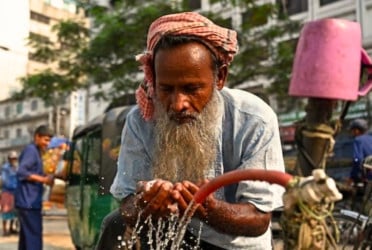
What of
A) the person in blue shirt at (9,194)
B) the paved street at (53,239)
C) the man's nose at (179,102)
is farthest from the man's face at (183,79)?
the person in blue shirt at (9,194)

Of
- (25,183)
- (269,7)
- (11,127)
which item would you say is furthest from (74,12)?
(11,127)

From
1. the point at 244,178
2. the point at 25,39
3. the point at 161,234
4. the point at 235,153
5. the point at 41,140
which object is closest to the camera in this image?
the point at 244,178

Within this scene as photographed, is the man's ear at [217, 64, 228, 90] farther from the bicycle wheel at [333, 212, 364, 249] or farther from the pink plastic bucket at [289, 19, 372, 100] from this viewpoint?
the bicycle wheel at [333, 212, 364, 249]

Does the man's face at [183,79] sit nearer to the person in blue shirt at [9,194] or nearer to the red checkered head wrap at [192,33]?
the red checkered head wrap at [192,33]

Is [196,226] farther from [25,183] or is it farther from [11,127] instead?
[11,127]

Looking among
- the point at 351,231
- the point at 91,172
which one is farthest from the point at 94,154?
the point at 351,231

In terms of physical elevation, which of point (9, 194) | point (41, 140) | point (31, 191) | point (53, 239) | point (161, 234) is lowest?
point (53, 239)

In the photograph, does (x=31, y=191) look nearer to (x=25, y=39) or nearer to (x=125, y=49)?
(x=25, y=39)

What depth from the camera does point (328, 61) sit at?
1.44 metres

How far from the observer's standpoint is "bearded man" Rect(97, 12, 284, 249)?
175 cm

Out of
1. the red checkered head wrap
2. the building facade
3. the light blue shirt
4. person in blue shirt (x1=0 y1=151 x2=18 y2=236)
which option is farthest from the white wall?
person in blue shirt (x1=0 y1=151 x2=18 y2=236)

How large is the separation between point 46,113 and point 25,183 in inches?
1548

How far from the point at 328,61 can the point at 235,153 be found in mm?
589

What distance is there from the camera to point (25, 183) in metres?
6.49
